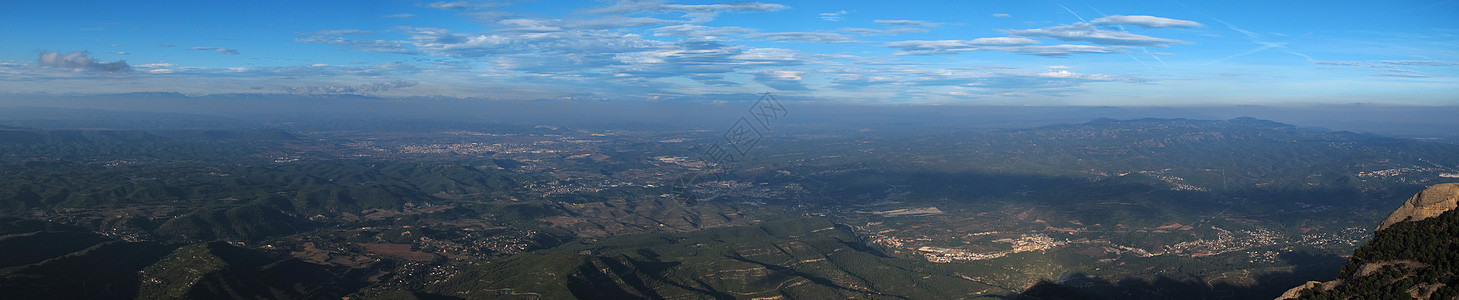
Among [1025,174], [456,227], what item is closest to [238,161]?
[456,227]

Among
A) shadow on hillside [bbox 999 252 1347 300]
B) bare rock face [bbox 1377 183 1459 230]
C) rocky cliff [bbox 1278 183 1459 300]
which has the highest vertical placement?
bare rock face [bbox 1377 183 1459 230]

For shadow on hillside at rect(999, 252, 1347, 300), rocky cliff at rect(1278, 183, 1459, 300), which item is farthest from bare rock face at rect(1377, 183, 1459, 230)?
shadow on hillside at rect(999, 252, 1347, 300)

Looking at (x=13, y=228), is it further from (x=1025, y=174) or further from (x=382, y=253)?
(x=1025, y=174)

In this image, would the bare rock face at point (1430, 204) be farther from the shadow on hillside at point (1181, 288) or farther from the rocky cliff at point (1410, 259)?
the shadow on hillside at point (1181, 288)

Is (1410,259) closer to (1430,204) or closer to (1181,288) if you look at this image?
(1430,204)

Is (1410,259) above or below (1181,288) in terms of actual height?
above

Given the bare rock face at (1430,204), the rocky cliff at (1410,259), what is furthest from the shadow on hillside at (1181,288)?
the bare rock face at (1430,204)

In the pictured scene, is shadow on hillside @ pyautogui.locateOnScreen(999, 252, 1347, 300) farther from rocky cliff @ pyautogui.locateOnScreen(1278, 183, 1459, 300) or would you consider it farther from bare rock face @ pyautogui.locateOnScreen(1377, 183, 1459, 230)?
bare rock face @ pyautogui.locateOnScreen(1377, 183, 1459, 230)

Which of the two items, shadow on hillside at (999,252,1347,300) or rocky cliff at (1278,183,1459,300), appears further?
shadow on hillside at (999,252,1347,300)

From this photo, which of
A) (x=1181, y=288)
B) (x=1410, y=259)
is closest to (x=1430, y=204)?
(x=1410, y=259)

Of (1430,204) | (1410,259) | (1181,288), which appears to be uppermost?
(1430,204)
